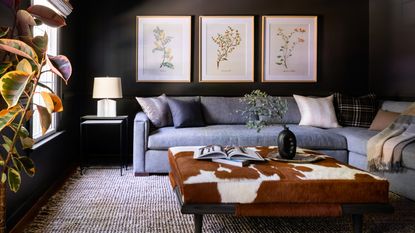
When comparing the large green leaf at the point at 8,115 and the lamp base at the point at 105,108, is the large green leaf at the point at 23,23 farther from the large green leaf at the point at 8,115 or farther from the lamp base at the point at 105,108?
the lamp base at the point at 105,108

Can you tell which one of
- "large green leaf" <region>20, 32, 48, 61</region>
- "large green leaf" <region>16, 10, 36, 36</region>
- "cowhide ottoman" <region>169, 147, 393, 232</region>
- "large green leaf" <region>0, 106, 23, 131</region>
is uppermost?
"large green leaf" <region>16, 10, 36, 36</region>

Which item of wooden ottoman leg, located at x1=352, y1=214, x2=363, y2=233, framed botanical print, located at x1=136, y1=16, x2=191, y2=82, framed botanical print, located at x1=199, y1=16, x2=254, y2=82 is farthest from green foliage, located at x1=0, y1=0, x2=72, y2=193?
framed botanical print, located at x1=199, y1=16, x2=254, y2=82

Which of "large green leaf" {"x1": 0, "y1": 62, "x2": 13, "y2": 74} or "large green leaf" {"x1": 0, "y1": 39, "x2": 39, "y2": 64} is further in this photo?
"large green leaf" {"x1": 0, "y1": 62, "x2": 13, "y2": 74}

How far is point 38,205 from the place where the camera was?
9.54ft

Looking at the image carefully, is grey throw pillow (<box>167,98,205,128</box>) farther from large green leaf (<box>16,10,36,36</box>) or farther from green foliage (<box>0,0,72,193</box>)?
large green leaf (<box>16,10,36,36</box>)

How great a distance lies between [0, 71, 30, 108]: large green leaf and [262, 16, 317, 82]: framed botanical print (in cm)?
387

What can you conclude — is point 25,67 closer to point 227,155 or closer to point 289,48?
point 227,155

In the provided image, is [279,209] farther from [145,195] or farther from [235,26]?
[235,26]

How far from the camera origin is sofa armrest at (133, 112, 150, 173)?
3881mm

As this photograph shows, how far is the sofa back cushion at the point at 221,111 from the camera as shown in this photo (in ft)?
15.3

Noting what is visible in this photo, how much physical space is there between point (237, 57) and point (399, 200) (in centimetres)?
264

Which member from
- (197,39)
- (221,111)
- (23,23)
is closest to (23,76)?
(23,23)

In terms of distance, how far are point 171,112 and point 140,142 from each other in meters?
0.65

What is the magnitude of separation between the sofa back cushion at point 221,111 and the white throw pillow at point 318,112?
0.72m
